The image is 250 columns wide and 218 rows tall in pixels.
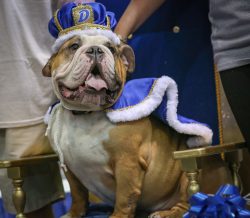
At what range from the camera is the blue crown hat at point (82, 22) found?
1090 millimetres

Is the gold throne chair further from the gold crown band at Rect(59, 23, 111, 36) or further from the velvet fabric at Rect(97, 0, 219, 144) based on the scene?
the gold crown band at Rect(59, 23, 111, 36)

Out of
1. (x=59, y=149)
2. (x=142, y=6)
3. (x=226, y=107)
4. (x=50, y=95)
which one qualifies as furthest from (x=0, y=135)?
(x=226, y=107)

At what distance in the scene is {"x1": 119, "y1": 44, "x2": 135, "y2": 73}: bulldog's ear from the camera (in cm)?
115

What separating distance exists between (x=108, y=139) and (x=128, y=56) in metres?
0.22

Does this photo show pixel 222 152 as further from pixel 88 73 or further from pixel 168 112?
pixel 88 73

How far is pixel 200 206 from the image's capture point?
2.93ft

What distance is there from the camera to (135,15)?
1.31 meters

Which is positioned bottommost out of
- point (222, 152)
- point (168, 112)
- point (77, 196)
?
point (77, 196)

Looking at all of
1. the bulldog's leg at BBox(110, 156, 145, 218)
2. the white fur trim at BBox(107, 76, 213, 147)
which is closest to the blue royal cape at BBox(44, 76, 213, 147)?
the white fur trim at BBox(107, 76, 213, 147)

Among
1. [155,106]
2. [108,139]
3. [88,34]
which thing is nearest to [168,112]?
[155,106]

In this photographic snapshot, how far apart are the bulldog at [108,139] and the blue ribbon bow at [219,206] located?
224 millimetres

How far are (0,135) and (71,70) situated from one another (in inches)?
17.6

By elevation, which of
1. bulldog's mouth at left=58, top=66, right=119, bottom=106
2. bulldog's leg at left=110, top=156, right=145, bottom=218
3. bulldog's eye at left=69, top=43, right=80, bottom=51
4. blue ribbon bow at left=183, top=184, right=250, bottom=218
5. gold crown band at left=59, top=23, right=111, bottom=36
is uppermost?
gold crown band at left=59, top=23, right=111, bottom=36

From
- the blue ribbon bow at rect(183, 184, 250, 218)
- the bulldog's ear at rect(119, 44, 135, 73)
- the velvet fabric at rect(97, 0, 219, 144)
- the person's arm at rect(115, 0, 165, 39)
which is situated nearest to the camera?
the blue ribbon bow at rect(183, 184, 250, 218)
